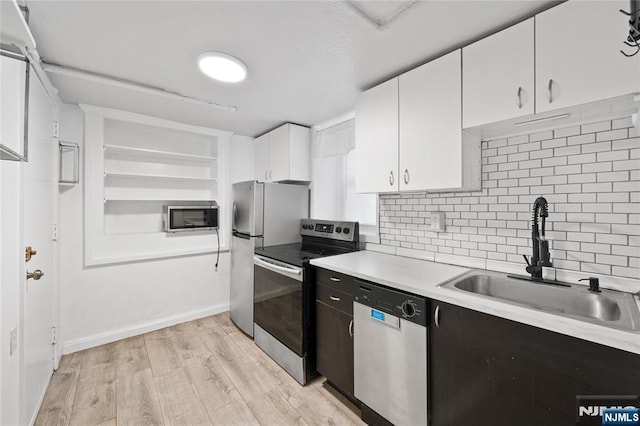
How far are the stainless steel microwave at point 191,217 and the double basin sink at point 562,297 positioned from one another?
8.86 ft

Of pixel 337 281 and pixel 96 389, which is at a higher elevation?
pixel 337 281

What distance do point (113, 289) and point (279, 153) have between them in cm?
223

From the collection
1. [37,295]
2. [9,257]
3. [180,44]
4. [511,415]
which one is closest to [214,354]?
[37,295]

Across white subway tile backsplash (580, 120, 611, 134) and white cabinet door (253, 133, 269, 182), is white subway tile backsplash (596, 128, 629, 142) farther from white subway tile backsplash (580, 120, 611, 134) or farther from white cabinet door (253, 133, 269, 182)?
white cabinet door (253, 133, 269, 182)

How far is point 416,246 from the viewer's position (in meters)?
2.17

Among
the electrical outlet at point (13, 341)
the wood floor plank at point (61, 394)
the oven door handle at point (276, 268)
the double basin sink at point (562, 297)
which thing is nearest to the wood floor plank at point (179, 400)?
the wood floor plank at point (61, 394)

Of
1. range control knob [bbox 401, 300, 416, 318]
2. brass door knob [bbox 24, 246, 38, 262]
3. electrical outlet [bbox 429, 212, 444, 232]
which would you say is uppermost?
electrical outlet [bbox 429, 212, 444, 232]

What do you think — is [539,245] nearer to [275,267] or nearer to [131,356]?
[275,267]

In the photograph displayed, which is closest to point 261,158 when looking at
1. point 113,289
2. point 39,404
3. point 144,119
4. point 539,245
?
Result: point 144,119

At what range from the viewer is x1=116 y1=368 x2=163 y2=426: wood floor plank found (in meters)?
1.71

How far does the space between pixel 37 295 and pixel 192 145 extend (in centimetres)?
207

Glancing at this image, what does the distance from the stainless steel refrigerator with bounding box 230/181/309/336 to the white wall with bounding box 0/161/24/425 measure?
1.58 meters

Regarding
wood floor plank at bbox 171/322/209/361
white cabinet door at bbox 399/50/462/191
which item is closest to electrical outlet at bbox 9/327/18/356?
wood floor plank at bbox 171/322/209/361

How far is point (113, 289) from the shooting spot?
2.72 meters
